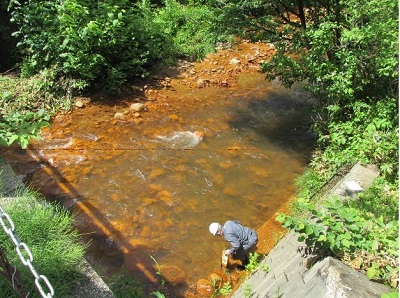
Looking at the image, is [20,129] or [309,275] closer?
[20,129]

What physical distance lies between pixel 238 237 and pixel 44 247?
2.57 metres

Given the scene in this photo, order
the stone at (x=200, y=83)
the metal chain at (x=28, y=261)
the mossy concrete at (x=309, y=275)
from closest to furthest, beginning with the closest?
the metal chain at (x=28, y=261) → the mossy concrete at (x=309, y=275) → the stone at (x=200, y=83)

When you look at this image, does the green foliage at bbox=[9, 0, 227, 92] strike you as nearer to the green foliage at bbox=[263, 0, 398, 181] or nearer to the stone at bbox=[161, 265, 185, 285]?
the green foliage at bbox=[263, 0, 398, 181]

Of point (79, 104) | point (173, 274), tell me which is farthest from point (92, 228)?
point (79, 104)


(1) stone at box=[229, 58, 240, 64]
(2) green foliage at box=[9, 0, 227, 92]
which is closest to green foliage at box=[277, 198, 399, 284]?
(2) green foliage at box=[9, 0, 227, 92]

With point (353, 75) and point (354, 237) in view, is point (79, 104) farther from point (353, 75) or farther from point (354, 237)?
point (354, 237)

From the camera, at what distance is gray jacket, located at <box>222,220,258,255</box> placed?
17.9ft

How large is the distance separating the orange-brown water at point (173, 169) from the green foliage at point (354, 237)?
2.60 metres

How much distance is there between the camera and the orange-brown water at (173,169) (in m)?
6.00

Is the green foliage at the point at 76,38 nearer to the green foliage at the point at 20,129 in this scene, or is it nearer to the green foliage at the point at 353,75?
the green foliage at the point at 353,75

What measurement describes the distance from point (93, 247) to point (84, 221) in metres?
0.65

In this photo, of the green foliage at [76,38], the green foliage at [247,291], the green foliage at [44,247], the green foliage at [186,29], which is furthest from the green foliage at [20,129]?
the green foliage at [186,29]

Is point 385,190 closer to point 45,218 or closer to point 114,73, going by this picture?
point 45,218

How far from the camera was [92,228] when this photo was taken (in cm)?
638
